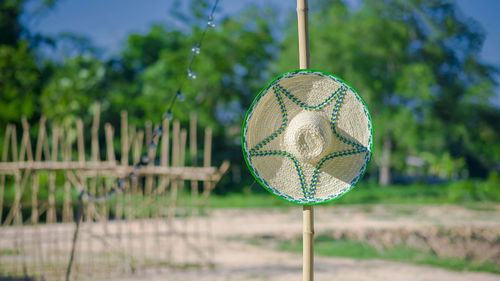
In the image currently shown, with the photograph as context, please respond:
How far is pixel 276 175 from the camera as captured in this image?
211 cm

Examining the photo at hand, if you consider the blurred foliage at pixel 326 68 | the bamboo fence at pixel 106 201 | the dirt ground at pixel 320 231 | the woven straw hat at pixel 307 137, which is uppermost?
the blurred foliage at pixel 326 68

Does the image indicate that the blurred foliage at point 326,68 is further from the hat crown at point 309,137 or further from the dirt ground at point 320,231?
the hat crown at point 309,137

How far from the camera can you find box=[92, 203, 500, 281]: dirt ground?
17.2ft

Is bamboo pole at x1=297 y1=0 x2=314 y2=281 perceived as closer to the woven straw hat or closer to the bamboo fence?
the woven straw hat

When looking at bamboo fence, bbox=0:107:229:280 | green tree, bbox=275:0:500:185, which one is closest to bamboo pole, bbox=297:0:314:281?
bamboo fence, bbox=0:107:229:280

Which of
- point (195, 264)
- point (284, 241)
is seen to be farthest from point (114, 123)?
point (195, 264)

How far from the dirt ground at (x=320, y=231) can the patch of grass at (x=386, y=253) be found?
290 millimetres

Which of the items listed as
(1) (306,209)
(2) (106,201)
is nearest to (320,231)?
(2) (106,201)

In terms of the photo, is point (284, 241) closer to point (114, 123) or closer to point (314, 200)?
point (314, 200)

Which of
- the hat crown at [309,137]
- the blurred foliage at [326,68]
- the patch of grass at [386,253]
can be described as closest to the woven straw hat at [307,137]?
the hat crown at [309,137]

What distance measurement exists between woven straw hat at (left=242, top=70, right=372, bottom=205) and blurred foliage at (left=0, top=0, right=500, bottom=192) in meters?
13.0

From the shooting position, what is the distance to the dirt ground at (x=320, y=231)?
5.23 meters

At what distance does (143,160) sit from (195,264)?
298 centimetres

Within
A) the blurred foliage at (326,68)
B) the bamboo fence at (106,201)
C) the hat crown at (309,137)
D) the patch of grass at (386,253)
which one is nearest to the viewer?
the hat crown at (309,137)
